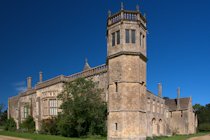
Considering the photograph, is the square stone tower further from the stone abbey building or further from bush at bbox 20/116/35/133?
bush at bbox 20/116/35/133

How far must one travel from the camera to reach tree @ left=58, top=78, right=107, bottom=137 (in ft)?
77.8

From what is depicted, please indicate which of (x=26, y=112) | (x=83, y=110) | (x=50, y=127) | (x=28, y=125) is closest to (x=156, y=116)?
(x=50, y=127)

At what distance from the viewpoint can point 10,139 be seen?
2262 cm

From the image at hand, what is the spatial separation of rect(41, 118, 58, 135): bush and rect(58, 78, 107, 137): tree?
3.18 m

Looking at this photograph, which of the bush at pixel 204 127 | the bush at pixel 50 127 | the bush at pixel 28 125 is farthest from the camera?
the bush at pixel 204 127

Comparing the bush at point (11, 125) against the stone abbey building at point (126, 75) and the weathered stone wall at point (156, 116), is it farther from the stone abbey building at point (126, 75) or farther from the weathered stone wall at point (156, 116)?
the stone abbey building at point (126, 75)

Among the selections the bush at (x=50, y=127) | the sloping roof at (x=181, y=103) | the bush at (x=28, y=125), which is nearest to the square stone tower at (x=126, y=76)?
the bush at (x=50, y=127)

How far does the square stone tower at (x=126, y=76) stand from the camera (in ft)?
63.8

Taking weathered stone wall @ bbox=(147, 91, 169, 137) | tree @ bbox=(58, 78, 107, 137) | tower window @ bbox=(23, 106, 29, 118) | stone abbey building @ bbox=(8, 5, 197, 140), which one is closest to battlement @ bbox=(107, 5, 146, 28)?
stone abbey building @ bbox=(8, 5, 197, 140)

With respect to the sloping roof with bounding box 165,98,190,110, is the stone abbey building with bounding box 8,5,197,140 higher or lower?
higher

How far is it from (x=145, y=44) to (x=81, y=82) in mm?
7032

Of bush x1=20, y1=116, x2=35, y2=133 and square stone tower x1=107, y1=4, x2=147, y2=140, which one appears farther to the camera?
bush x1=20, y1=116, x2=35, y2=133

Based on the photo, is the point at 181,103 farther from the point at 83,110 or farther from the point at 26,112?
the point at 83,110

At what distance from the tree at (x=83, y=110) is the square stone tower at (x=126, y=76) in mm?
3792
